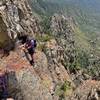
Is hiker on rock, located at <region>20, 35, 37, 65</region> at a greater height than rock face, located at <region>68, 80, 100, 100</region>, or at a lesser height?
greater

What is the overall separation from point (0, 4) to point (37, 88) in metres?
11.5

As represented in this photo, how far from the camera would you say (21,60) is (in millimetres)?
31656

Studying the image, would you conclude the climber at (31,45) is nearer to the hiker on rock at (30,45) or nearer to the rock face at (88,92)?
the hiker on rock at (30,45)

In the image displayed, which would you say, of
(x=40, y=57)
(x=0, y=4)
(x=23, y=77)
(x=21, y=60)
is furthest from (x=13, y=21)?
(x=23, y=77)

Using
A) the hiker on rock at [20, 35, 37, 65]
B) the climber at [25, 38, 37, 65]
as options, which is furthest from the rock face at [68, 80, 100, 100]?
the climber at [25, 38, 37, 65]

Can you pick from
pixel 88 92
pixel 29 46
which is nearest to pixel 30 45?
pixel 29 46

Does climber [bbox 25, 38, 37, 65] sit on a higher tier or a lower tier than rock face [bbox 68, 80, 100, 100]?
higher

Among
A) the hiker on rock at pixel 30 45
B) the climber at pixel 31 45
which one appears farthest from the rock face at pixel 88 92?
the climber at pixel 31 45

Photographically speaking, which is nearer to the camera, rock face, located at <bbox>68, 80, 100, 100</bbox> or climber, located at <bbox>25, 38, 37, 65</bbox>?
rock face, located at <bbox>68, 80, 100, 100</bbox>

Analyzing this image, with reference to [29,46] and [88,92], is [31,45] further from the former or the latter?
[88,92]

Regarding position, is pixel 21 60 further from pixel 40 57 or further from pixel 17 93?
pixel 40 57

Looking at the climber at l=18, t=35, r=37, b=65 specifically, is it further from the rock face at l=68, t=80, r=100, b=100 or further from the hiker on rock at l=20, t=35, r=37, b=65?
the rock face at l=68, t=80, r=100, b=100

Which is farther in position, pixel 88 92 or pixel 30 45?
pixel 30 45

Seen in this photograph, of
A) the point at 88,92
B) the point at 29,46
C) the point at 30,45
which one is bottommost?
the point at 88,92
